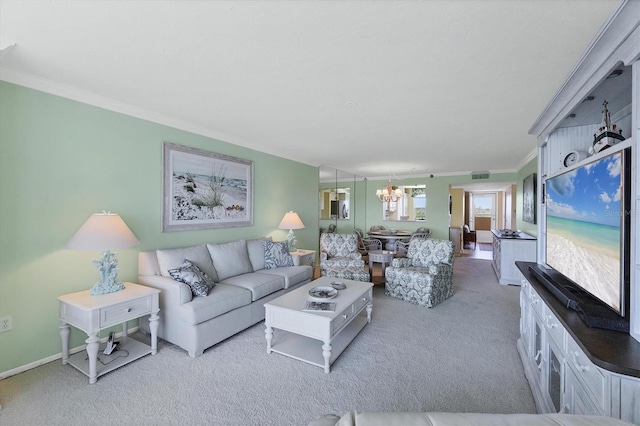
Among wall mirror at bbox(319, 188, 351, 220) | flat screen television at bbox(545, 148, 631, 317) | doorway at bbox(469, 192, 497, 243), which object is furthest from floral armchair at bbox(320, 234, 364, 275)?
doorway at bbox(469, 192, 497, 243)

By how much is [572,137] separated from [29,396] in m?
4.69

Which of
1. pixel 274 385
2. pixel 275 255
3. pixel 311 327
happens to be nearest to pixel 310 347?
pixel 311 327

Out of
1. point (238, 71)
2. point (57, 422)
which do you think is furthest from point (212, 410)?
point (238, 71)

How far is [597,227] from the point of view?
1534mm

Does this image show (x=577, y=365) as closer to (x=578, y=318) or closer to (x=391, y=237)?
(x=578, y=318)

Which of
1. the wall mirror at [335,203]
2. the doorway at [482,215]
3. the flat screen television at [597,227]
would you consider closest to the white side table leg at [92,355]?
the flat screen television at [597,227]

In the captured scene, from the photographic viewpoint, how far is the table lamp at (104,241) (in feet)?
7.48

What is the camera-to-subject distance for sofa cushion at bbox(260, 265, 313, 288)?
3661 millimetres

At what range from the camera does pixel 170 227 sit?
3322mm

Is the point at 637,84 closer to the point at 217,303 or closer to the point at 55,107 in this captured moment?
the point at 217,303

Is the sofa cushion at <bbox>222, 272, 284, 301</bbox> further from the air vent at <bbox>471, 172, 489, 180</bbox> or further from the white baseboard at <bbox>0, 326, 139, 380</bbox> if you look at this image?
the air vent at <bbox>471, 172, 489, 180</bbox>

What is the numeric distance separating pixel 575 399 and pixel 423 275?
2567 mm

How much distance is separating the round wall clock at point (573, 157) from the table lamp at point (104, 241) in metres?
3.71

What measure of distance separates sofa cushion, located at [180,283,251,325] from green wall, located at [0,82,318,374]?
0.92 m
